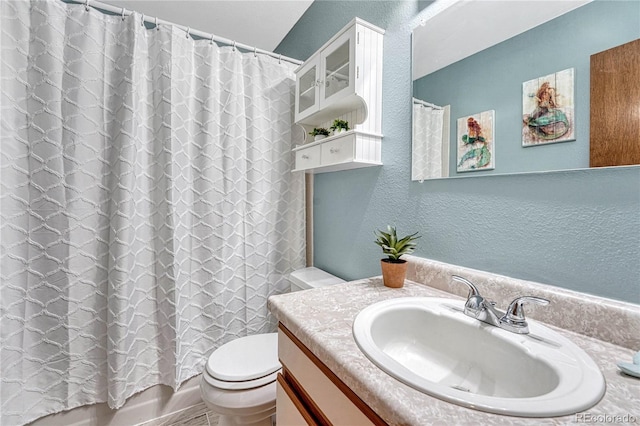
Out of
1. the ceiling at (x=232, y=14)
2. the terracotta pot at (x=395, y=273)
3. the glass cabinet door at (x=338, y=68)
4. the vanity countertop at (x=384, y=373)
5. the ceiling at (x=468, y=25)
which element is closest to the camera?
the vanity countertop at (x=384, y=373)

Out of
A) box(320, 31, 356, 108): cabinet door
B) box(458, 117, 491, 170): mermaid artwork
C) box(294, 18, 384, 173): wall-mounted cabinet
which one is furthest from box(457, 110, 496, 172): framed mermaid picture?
box(320, 31, 356, 108): cabinet door

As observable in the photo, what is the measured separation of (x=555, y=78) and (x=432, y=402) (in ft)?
2.67

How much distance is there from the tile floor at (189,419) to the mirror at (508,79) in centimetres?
165

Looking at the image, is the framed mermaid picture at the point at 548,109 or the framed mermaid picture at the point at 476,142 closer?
the framed mermaid picture at the point at 548,109

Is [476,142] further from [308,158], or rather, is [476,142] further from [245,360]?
[245,360]

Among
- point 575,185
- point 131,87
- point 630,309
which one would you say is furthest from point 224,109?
point 630,309

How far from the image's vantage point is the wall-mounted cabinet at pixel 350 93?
44.9 inches

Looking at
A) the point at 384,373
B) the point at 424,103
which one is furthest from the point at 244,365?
the point at 424,103

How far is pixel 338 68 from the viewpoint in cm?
127

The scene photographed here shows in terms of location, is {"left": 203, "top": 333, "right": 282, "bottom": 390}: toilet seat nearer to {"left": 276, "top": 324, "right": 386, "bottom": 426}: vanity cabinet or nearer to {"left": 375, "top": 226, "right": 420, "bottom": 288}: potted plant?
{"left": 276, "top": 324, "right": 386, "bottom": 426}: vanity cabinet

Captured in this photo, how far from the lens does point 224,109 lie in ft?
4.94

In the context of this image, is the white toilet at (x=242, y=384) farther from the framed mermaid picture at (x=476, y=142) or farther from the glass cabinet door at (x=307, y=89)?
the glass cabinet door at (x=307, y=89)

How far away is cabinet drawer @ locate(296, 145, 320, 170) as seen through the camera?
1405mm

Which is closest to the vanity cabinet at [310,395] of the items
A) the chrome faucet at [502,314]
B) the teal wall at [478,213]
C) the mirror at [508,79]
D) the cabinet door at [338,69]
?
the chrome faucet at [502,314]
